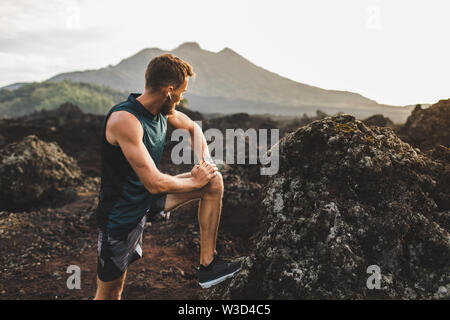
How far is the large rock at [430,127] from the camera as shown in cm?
485

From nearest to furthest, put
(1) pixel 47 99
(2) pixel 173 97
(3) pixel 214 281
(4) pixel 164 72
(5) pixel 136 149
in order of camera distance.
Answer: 1. (5) pixel 136 149
2. (4) pixel 164 72
3. (2) pixel 173 97
4. (3) pixel 214 281
5. (1) pixel 47 99

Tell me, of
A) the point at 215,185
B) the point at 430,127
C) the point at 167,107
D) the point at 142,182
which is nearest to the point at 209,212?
the point at 215,185

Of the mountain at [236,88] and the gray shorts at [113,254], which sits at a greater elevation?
the mountain at [236,88]

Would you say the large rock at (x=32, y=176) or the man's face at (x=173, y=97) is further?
the large rock at (x=32, y=176)

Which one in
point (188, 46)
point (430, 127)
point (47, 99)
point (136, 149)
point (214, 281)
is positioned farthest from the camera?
point (188, 46)

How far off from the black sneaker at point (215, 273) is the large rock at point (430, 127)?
11.0ft

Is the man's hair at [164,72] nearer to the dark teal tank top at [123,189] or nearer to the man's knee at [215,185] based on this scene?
the dark teal tank top at [123,189]

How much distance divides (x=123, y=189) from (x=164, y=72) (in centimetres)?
98

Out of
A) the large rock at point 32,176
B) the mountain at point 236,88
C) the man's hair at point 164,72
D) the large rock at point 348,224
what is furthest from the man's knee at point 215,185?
the mountain at point 236,88

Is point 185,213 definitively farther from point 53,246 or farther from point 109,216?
point 109,216

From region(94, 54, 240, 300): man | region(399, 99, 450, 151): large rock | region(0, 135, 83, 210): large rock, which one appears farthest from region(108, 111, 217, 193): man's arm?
region(0, 135, 83, 210): large rock

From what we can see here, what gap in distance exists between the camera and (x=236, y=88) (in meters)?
154

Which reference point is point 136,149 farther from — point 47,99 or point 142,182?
point 47,99

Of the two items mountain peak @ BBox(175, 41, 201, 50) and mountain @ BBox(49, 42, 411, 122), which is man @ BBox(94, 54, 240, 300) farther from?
mountain peak @ BBox(175, 41, 201, 50)
